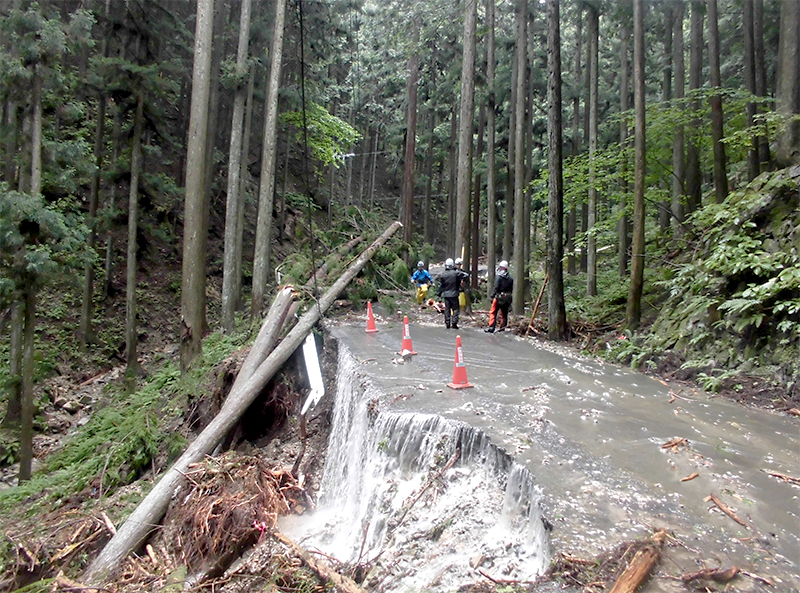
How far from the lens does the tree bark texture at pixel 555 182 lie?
43.1 ft

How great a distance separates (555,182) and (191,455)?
34.9ft

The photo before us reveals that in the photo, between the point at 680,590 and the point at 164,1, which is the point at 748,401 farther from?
the point at 164,1

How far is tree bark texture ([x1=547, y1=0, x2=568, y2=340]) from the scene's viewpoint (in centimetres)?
1315

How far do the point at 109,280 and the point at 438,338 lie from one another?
50.9ft

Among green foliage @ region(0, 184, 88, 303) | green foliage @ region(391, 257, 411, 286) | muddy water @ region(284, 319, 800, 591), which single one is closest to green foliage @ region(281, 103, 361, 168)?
green foliage @ region(391, 257, 411, 286)

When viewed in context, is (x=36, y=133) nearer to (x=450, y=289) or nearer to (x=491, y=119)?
(x=450, y=289)

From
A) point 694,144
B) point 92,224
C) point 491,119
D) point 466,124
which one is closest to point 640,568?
point 466,124

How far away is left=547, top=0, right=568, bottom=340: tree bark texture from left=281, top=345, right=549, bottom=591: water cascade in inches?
285

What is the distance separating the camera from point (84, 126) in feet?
80.8

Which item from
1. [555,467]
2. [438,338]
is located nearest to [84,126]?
[438,338]

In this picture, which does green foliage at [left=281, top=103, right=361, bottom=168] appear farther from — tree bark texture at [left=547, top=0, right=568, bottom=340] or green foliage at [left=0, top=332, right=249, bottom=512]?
tree bark texture at [left=547, top=0, right=568, bottom=340]

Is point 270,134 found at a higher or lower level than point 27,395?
higher

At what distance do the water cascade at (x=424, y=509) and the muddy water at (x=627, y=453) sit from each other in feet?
0.33

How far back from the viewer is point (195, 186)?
12.4m
